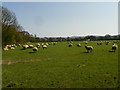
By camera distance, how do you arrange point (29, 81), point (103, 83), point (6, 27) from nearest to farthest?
point (103, 83) → point (29, 81) → point (6, 27)

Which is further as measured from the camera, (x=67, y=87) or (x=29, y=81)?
(x=29, y=81)

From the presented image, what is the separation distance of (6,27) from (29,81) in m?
41.8

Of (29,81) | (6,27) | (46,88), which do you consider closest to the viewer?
(46,88)

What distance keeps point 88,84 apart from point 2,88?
15.9 ft

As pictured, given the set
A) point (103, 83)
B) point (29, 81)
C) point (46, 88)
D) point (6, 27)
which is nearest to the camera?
point (46, 88)

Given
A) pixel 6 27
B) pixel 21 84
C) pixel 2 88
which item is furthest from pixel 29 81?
pixel 6 27

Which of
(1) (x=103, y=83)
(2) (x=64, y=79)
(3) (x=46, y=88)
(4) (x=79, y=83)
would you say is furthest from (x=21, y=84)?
(1) (x=103, y=83)

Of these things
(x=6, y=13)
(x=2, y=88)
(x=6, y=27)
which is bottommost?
(x=2, y=88)

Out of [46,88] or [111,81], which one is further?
[111,81]

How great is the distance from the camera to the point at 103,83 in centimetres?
931

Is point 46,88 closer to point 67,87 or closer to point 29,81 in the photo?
point 67,87

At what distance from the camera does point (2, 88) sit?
29.4ft

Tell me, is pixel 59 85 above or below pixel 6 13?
below

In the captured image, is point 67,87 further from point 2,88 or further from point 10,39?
point 10,39
